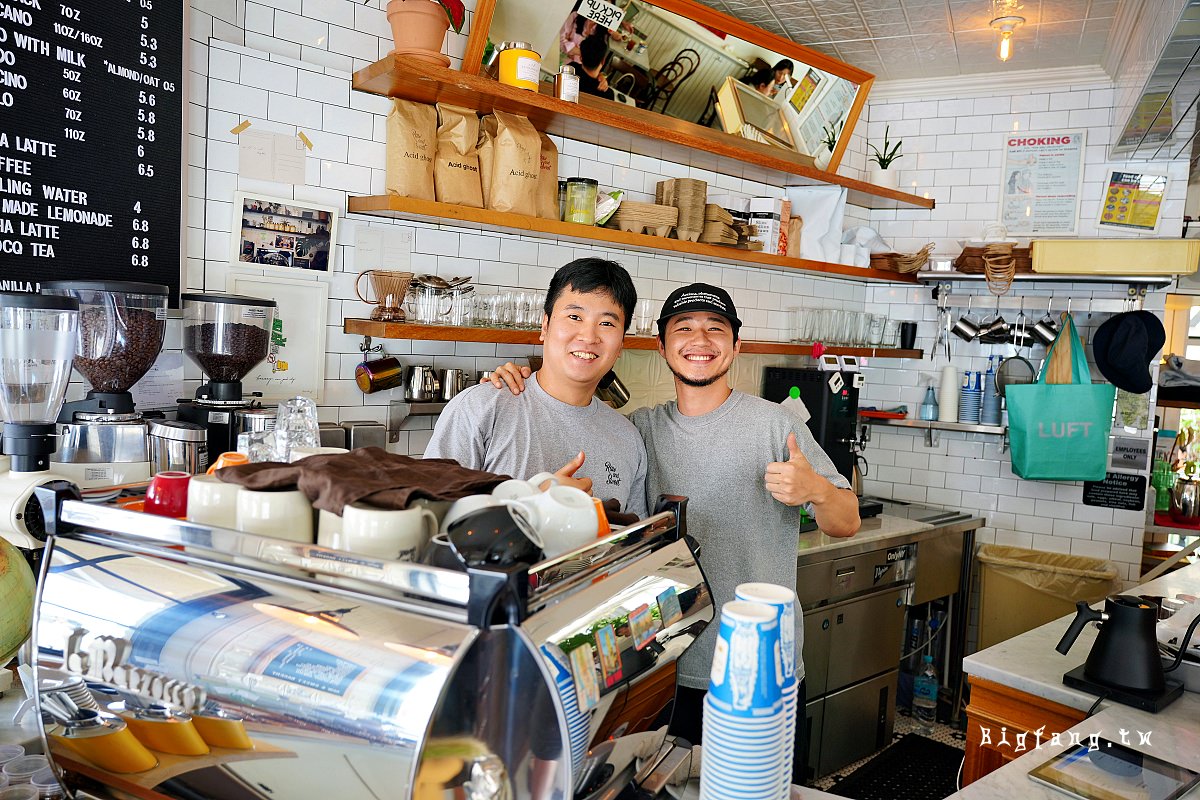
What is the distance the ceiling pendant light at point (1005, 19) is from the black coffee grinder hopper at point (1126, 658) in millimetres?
2723

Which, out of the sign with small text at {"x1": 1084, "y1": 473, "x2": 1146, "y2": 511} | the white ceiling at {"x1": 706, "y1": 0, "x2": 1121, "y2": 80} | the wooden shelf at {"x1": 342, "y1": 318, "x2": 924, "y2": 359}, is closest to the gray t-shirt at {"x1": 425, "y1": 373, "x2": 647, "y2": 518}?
the wooden shelf at {"x1": 342, "y1": 318, "x2": 924, "y2": 359}

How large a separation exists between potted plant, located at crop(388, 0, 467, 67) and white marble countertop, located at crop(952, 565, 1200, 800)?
2.44 metres

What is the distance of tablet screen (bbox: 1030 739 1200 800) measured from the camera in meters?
1.72

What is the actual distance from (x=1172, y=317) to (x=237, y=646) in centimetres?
844

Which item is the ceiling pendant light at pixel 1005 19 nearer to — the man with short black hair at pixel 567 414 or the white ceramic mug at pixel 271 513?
the man with short black hair at pixel 567 414

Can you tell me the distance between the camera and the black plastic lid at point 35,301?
5.60 feet

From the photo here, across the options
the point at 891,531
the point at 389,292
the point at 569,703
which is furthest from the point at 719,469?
the point at 891,531

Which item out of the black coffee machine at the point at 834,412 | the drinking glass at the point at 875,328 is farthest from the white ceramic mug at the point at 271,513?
the drinking glass at the point at 875,328

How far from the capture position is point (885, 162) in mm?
5152

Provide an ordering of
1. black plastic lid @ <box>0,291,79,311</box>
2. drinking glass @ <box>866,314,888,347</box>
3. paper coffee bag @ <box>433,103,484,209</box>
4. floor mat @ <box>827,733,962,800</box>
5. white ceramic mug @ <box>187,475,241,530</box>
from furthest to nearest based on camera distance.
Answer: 1. drinking glass @ <box>866,314,888,347</box>
2. floor mat @ <box>827,733,962,800</box>
3. paper coffee bag @ <box>433,103,484,209</box>
4. black plastic lid @ <box>0,291,79,311</box>
5. white ceramic mug @ <box>187,475,241,530</box>

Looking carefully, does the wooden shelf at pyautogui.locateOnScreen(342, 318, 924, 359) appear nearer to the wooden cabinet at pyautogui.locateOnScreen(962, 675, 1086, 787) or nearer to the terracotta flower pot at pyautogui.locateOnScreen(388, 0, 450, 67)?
the terracotta flower pot at pyautogui.locateOnScreen(388, 0, 450, 67)

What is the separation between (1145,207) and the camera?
15.5ft

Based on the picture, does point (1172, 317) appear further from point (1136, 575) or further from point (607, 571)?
point (607, 571)

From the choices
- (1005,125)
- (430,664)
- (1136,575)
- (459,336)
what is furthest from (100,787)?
(1005,125)
